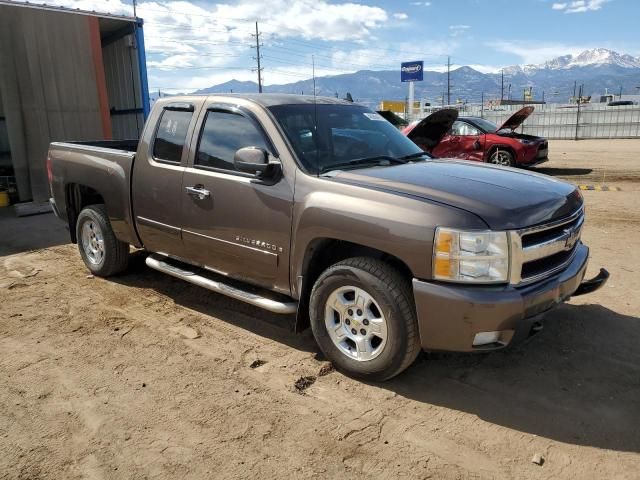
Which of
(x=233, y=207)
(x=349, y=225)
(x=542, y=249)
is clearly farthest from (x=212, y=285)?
A: (x=542, y=249)

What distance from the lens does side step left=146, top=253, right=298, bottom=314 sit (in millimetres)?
3754

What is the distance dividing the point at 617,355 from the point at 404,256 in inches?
75.6

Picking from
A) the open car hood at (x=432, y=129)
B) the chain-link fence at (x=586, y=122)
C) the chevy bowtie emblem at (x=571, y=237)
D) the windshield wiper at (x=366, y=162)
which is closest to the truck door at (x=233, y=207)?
the windshield wiper at (x=366, y=162)

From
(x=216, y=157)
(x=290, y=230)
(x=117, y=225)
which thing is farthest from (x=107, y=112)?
(x=290, y=230)

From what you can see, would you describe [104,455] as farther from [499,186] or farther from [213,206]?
[499,186]

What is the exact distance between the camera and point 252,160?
3.58 metres

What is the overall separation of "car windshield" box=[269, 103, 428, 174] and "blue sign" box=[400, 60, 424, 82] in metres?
29.6

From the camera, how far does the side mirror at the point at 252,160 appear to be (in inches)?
141

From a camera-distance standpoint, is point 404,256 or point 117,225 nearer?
point 404,256

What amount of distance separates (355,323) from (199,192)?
1673mm

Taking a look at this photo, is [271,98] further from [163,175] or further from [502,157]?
[502,157]

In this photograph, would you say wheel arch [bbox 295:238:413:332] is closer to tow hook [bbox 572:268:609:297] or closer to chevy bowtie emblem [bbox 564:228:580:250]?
chevy bowtie emblem [bbox 564:228:580:250]

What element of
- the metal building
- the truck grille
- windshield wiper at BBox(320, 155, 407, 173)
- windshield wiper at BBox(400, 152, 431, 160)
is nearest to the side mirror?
windshield wiper at BBox(320, 155, 407, 173)

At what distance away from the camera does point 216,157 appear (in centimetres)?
416
